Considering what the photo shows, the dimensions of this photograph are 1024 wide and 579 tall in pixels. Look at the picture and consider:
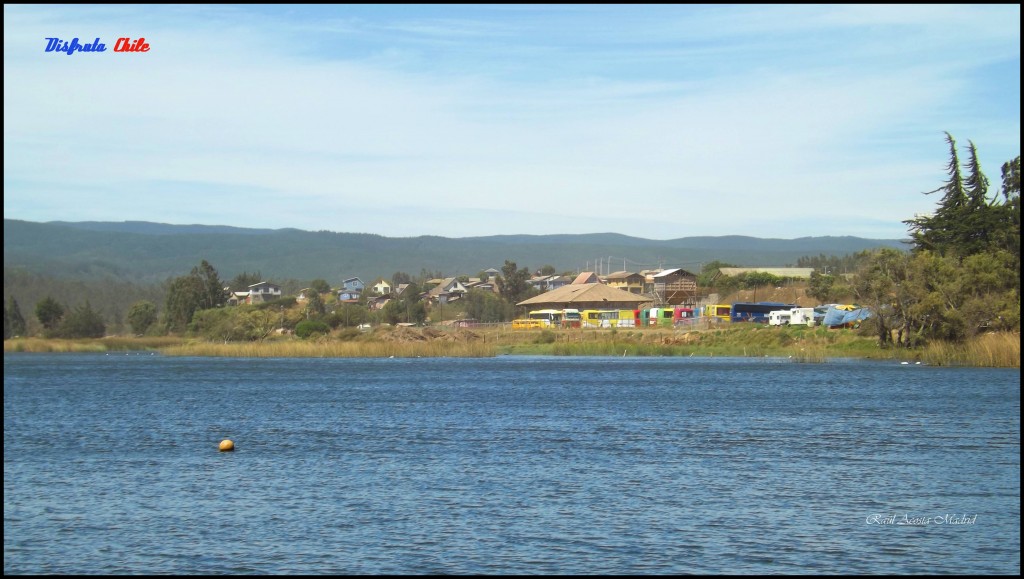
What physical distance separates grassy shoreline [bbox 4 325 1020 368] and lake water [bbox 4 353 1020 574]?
31367 millimetres

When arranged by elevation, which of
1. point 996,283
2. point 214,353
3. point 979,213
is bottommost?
point 214,353

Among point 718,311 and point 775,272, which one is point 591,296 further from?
point 775,272

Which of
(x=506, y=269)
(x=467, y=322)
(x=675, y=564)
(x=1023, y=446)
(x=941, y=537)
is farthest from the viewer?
(x=506, y=269)

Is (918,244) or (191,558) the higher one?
(918,244)

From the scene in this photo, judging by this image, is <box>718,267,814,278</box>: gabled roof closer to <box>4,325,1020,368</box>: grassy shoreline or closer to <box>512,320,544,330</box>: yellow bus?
<box>512,320,544,330</box>: yellow bus

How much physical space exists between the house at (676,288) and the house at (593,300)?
7.10 feet

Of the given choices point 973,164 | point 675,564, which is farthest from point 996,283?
point 675,564

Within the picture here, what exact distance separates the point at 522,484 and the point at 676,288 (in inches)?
4717

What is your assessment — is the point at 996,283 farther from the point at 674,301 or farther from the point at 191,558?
the point at 674,301

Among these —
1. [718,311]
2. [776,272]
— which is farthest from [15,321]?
[776,272]

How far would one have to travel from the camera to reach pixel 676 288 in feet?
471

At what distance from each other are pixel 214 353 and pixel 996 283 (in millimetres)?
72435

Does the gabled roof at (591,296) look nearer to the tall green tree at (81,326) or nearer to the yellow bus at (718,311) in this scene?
the yellow bus at (718,311)

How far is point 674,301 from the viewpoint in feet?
464
